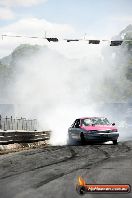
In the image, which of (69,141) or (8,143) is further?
(69,141)

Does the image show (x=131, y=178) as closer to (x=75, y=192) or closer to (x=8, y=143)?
(x=75, y=192)

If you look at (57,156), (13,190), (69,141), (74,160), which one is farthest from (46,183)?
(69,141)

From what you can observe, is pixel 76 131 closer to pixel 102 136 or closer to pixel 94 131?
pixel 94 131

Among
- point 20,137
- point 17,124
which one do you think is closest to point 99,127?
point 20,137

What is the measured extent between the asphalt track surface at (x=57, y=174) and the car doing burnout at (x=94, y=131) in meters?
6.56

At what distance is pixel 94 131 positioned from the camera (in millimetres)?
22875

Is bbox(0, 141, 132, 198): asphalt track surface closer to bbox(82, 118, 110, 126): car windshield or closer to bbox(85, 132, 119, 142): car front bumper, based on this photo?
bbox(85, 132, 119, 142): car front bumper

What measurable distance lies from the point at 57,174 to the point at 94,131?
11.6 m

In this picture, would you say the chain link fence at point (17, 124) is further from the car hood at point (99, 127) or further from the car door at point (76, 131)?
the car hood at point (99, 127)

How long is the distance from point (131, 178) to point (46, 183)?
5.69 ft

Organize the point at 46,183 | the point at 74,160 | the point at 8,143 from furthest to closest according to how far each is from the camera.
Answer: the point at 8,143 < the point at 74,160 < the point at 46,183

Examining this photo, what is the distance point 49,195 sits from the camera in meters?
8.32

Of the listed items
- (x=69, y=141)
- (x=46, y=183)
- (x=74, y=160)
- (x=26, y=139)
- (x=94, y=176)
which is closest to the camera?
(x=46, y=183)

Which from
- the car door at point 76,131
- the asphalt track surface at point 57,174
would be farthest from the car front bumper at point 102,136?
the asphalt track surface at point 57,174
